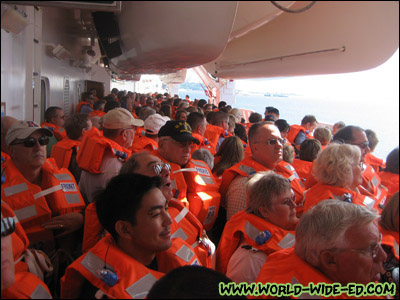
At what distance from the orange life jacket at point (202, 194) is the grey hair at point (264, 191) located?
485mm

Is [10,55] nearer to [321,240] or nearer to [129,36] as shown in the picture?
[129,36]

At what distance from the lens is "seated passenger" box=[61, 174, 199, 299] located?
1160 mm

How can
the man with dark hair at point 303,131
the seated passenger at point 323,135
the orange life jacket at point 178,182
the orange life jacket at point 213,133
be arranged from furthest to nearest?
the orange life jacket at point 213,133 < the man with dark hair at point 303,131 < the seated passenger at point 323,135 < the orange life jacket at point 178,182

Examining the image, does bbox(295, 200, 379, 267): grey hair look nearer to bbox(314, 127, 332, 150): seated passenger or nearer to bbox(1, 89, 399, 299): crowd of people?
bbox(1, 89, 399, 299): crowd of people

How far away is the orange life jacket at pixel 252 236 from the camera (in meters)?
1.57

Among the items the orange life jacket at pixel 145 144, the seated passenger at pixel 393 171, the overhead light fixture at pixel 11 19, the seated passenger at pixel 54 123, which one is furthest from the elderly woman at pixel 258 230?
the seated passenger at pixel 54 123

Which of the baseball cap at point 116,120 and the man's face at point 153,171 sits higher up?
the baseball cap at point 116,120

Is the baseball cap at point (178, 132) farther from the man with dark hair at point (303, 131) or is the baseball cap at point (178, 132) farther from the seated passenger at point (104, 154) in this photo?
the man with dark hair at point (303, 131)

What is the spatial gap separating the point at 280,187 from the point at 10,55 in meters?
1.30

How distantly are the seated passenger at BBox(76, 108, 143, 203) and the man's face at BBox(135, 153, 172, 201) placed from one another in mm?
694

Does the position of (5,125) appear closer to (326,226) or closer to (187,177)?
(326,226)

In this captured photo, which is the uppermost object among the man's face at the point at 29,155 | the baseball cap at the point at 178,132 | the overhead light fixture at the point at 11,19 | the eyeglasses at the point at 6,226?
the overhead light fixture at the point at 11,19

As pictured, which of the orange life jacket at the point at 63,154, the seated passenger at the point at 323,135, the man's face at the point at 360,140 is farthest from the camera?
the orange life jacket at the point at 63,154

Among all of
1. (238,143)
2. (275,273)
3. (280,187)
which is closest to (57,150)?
(238,143)
